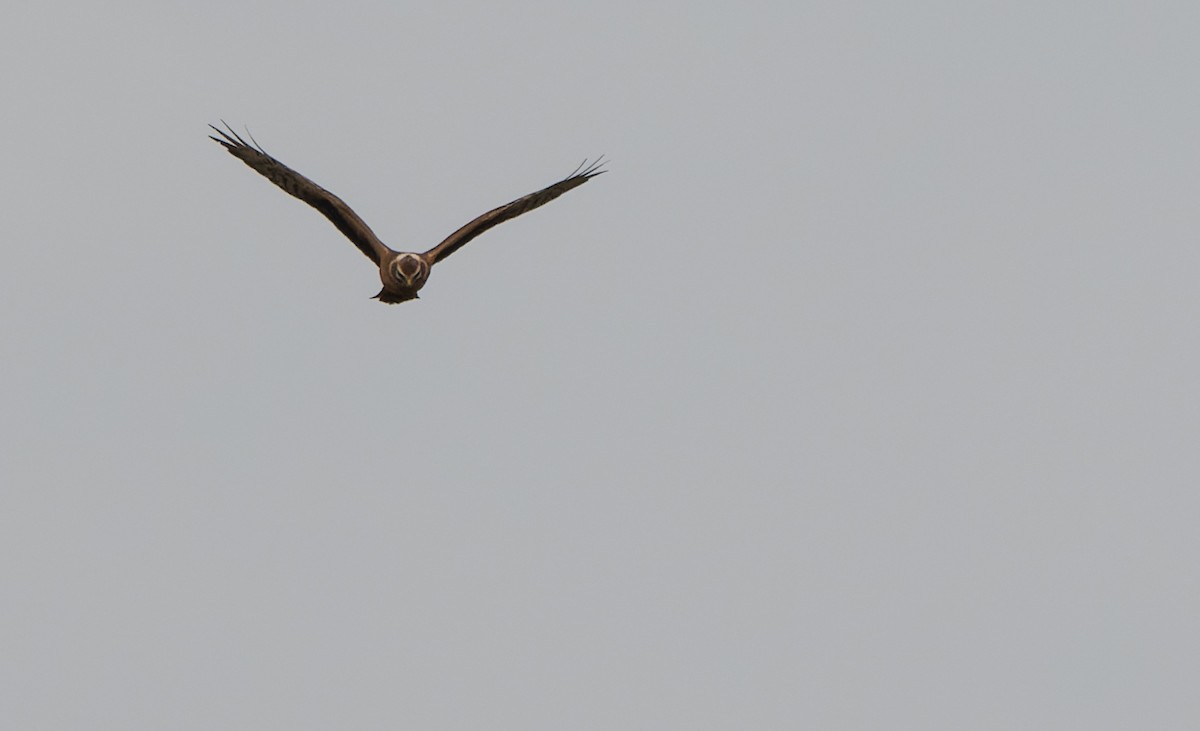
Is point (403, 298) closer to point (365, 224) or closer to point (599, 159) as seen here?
point (365, 224)

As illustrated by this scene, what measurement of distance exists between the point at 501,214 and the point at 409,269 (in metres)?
2.59

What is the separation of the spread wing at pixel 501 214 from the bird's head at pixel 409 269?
1.77ft

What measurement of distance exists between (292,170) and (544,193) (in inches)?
190

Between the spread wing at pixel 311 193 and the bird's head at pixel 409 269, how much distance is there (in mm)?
481

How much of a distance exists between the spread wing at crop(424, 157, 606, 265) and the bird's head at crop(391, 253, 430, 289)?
54 centimetres

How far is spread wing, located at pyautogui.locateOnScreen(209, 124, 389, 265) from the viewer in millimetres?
42531

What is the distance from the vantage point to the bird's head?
42812 mm

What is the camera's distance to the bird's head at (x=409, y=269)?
42.8m

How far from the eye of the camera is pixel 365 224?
4331 cm

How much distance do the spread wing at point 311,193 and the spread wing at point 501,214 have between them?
40.6 inches

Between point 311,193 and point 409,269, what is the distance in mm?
2073

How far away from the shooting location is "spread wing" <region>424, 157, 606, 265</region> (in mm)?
44125

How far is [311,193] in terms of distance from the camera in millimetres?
43000

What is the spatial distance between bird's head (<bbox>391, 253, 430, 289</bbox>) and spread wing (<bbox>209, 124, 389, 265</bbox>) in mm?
481
